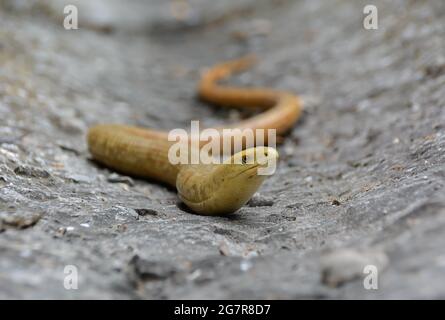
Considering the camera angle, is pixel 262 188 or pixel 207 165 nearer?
pixel 207 165

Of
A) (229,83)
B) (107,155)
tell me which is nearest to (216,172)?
(107,155)

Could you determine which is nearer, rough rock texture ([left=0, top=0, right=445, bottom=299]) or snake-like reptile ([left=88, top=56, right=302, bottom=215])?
rough rock texture ([left=0, top=0, right=445, bottom=299])

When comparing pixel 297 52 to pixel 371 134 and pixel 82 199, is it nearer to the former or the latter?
pixel 371 134

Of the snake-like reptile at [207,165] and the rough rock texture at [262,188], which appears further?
the snake-like reptile at [207,165]
